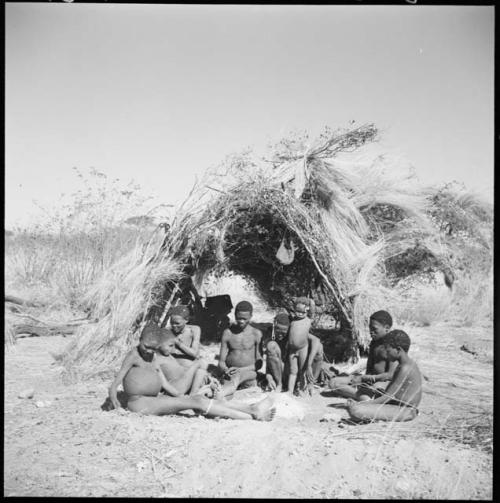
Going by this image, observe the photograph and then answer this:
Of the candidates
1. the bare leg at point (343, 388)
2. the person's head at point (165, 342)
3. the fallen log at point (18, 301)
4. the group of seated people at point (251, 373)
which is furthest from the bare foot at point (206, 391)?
the fallen log at point (18, 301)

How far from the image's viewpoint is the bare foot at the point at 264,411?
13.0 ft

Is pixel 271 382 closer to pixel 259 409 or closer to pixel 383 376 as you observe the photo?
pixel 259 409

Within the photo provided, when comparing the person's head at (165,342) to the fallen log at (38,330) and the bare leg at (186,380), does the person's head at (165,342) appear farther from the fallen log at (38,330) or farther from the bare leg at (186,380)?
the fallen log at (38,330)

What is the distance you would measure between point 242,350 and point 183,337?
25.8 inches

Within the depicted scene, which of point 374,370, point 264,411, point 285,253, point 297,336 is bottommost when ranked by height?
point 264,411

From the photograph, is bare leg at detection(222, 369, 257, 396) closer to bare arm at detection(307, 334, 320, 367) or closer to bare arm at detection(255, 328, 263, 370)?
bare arm at detection(255, 328, 263, 370)

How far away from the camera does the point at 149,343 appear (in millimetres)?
3963

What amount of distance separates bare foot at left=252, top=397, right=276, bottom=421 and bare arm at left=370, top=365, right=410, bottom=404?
0.80 meters

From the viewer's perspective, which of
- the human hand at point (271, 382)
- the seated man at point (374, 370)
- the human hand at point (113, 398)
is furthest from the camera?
the human hand at point (271, 382)

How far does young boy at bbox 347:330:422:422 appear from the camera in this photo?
154 inches

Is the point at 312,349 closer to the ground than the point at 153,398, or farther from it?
farther from it

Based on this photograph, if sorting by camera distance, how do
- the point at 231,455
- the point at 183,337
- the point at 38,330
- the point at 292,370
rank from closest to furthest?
the point at 231,455 → the point at 292,370 → the point at 183,337 → the point at 38,330

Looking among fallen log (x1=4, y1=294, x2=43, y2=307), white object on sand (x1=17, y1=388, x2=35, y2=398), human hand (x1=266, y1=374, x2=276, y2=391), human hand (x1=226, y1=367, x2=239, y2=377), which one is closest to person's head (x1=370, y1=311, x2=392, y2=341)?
human hand (x1=266, y1=374, x2=276, y2=391)

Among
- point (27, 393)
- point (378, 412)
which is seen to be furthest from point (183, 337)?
point (378, 412)
